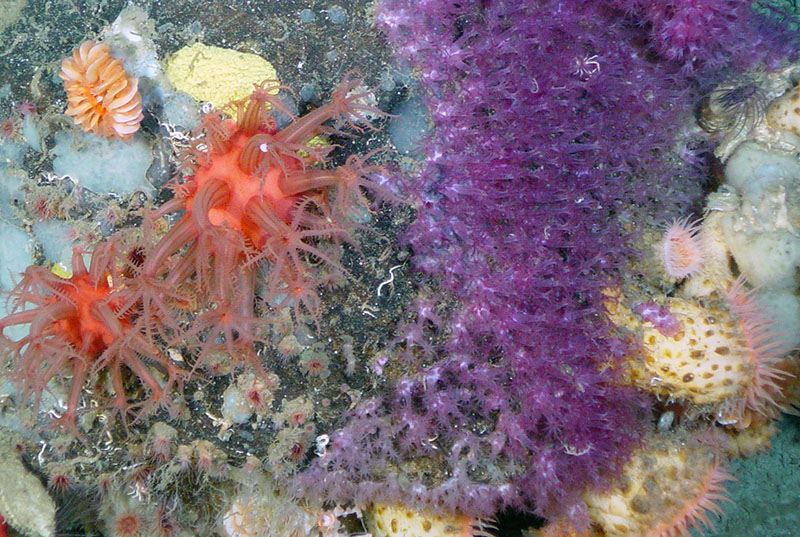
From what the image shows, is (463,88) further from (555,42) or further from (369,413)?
(369,413)

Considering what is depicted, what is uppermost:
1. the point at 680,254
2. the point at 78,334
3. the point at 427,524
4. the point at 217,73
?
the point at 217,73

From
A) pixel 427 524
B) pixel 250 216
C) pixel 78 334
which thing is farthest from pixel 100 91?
pixel 427 524

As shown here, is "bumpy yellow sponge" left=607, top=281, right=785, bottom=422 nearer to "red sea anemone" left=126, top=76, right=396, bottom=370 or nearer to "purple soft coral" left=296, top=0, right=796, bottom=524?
"purple soft coral" left=296, top=0, right=796, bottom=524

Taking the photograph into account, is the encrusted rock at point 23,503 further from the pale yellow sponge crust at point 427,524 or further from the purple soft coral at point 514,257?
the pale yellow sponge crust at point 427,524

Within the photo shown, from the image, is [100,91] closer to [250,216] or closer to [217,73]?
[217,73]

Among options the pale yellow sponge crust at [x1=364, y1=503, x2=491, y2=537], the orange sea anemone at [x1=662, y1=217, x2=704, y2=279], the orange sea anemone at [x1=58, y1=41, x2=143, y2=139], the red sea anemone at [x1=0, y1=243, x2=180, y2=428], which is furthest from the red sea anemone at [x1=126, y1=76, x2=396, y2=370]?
the orange sea anemone at [x1=662, y1=217, x2=704, y2=279]

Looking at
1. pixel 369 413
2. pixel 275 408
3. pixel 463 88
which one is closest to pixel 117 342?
pixel 275 408
